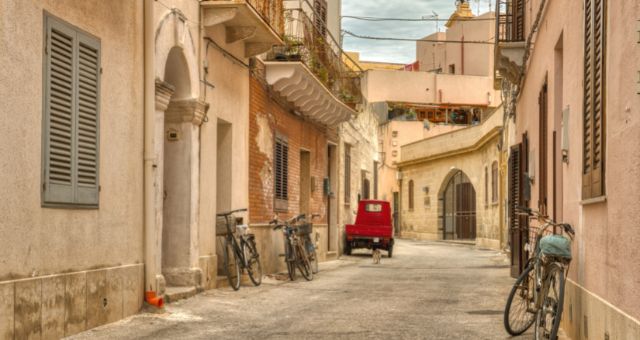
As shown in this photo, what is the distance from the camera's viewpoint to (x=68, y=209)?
8.56m

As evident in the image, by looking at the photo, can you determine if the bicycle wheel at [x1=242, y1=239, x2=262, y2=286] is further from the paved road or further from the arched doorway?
the arched doorway

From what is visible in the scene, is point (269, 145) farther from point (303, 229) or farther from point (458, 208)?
point (458, 208)

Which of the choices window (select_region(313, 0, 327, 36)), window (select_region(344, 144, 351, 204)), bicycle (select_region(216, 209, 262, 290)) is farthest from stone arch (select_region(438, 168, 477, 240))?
bicycle (select_region(216, 209, 262, 290))

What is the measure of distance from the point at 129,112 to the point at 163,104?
126 cm

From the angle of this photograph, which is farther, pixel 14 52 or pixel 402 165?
pixel 402 165

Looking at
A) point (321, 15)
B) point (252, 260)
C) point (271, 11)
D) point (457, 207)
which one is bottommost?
point (252, 260)

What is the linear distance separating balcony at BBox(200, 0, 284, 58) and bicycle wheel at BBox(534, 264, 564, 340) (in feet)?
22.7

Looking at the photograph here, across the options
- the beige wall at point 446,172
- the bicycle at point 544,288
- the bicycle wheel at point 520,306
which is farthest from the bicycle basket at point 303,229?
the beige wall at point 446,172

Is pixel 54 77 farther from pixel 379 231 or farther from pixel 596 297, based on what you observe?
pixel 379 231

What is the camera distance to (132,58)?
10148 mm

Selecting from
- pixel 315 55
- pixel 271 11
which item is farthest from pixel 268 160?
pixel 315 55

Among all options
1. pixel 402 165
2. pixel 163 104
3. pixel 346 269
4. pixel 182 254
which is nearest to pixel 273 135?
pixel 346 269

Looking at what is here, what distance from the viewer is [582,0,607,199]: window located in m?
6.80

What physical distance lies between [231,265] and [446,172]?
30.9 m
